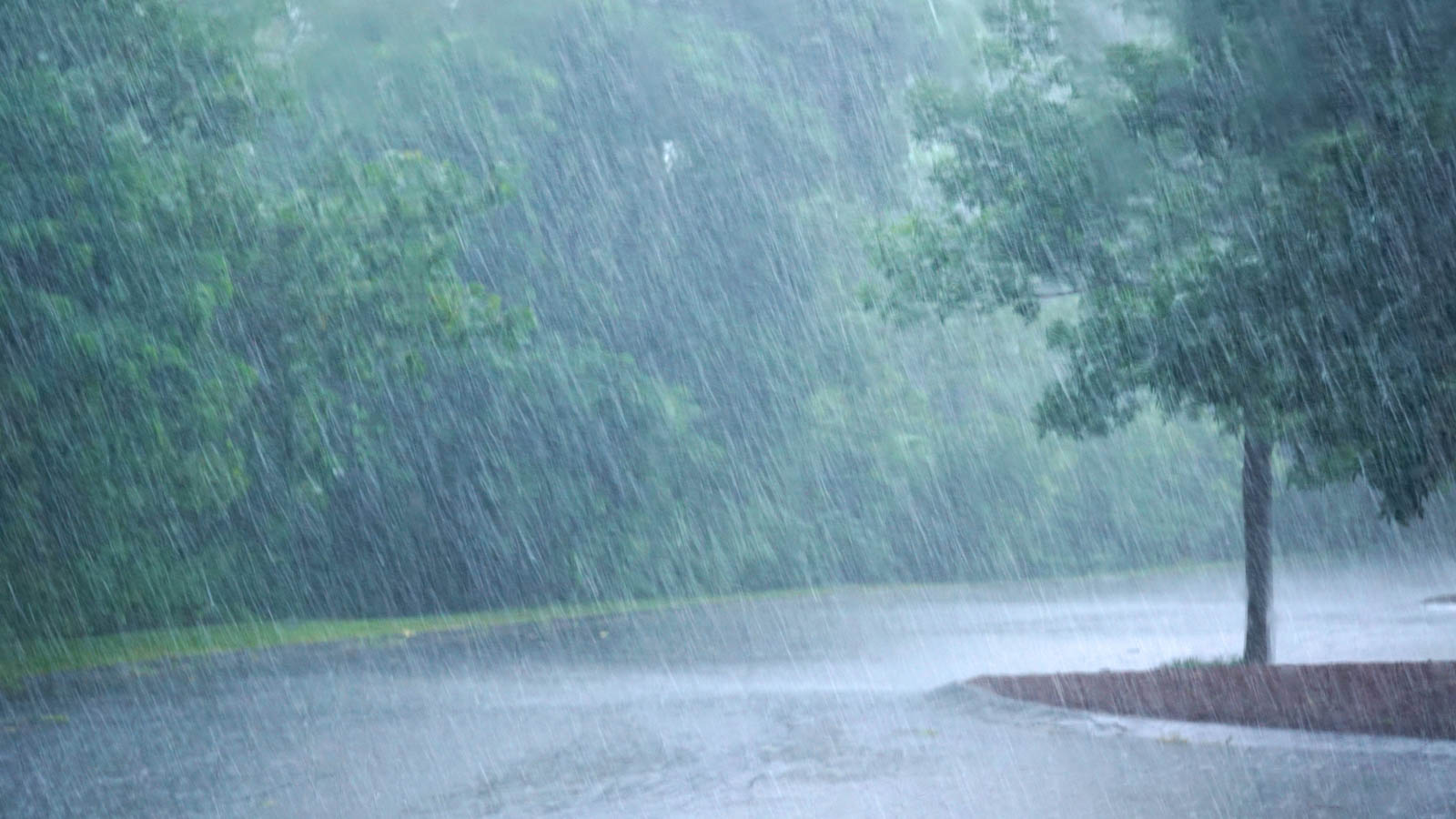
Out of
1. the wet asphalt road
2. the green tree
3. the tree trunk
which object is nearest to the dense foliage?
the tree trunk

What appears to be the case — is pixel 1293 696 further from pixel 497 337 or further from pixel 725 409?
pixel 725 409

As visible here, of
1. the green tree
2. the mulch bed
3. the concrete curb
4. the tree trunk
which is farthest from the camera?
the green tree

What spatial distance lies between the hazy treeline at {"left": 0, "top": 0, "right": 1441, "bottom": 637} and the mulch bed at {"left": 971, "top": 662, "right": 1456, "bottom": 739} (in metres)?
6.40

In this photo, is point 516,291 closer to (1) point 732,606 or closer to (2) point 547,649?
(1) point 732,606

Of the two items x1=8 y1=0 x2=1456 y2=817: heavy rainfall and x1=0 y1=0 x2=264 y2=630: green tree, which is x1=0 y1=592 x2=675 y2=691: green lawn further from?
x1=0 y1=0 x2=264 y2=630: green tree

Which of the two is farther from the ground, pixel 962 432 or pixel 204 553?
pixel 204 553

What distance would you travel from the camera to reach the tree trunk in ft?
48.7

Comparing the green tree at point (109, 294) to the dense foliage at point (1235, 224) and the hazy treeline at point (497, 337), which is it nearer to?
the hazy treeline at point (497, 337)

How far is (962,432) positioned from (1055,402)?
25665 mm

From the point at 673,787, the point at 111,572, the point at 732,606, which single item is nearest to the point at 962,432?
the point at 732,606

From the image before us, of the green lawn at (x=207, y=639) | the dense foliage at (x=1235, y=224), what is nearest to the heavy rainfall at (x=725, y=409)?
the dense foliage at (x=1235, y=224)

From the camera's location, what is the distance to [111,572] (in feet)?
70.3

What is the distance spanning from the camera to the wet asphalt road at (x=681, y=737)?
9.26 metres

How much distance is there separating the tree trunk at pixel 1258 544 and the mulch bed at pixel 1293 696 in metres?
2.61
